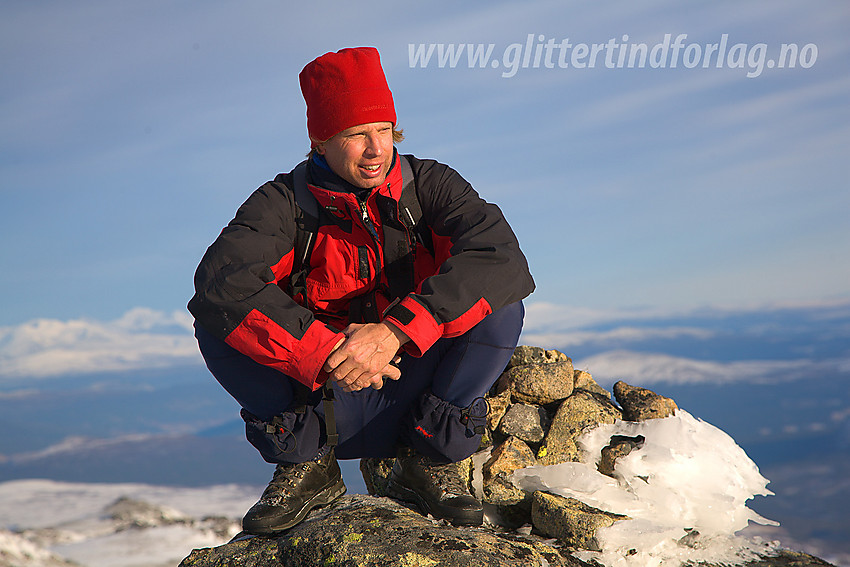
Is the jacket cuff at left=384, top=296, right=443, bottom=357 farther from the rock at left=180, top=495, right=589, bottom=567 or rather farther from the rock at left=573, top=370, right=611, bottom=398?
the rock at left=573, top=370, right=611, bottom=398

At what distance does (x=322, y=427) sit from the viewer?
4.16m

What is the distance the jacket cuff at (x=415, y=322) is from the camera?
345 centimetres

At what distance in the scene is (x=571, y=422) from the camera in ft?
17.3

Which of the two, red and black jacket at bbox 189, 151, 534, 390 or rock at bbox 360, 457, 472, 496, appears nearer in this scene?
red and black jacket at bbox 189, 151, 534, 390

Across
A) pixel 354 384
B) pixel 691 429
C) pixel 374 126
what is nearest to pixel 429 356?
pixel 354 384

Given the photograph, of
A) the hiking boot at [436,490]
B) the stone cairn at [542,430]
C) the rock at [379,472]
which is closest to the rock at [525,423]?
the stone cairn at [542,430]

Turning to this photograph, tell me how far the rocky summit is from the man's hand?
0.94 meters

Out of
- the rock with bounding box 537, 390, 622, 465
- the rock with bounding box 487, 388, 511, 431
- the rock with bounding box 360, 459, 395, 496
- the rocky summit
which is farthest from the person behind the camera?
the rock with bounding box 487, 388, 511, 431

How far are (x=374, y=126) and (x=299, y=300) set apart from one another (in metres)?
1.10

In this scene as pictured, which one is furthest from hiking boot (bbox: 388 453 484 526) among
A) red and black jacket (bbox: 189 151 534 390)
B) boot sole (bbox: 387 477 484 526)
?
red and black jacket (bbox: 189 151 534 390)

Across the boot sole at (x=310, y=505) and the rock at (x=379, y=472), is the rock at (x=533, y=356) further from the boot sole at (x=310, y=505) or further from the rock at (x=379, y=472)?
the boot sole at (x=310, y=505)

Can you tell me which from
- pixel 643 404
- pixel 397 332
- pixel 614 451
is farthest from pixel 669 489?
pixel 397 332

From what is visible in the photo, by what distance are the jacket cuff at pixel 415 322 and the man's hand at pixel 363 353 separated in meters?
0.04

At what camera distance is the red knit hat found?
158 inches
